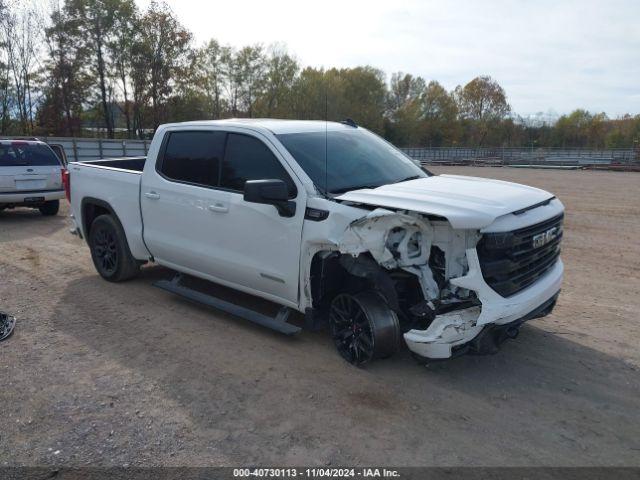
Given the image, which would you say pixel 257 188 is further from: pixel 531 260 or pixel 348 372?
pixel 531 260

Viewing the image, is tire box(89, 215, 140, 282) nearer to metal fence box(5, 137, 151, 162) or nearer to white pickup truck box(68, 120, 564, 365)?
white pickup truck box(68, 120, 564, 365)

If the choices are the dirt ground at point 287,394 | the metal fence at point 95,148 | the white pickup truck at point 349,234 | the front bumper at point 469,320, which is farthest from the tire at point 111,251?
the metal fence at point 95,148

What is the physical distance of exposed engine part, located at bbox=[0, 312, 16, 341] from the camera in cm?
494

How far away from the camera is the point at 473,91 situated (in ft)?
281

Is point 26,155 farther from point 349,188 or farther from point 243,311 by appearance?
point 349,188

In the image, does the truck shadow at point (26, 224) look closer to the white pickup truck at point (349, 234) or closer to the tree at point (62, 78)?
the white pickup truck at point (349, 234)

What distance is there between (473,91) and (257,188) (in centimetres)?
8842

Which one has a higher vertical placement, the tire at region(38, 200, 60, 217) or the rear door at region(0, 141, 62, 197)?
the rear door at region(0, 141, 62, 197)

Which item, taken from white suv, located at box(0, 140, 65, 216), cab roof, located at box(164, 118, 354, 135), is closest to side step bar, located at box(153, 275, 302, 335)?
cab roof, located at box(164, 118, 354, 135)

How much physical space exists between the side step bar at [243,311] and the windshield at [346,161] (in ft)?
3.95

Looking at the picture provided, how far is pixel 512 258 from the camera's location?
3.72 meters

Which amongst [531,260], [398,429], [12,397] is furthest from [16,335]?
[531,260]

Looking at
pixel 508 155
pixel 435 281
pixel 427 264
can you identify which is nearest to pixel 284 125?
pixel 427 264

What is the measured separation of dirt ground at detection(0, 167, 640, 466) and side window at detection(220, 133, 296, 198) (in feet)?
4.70
